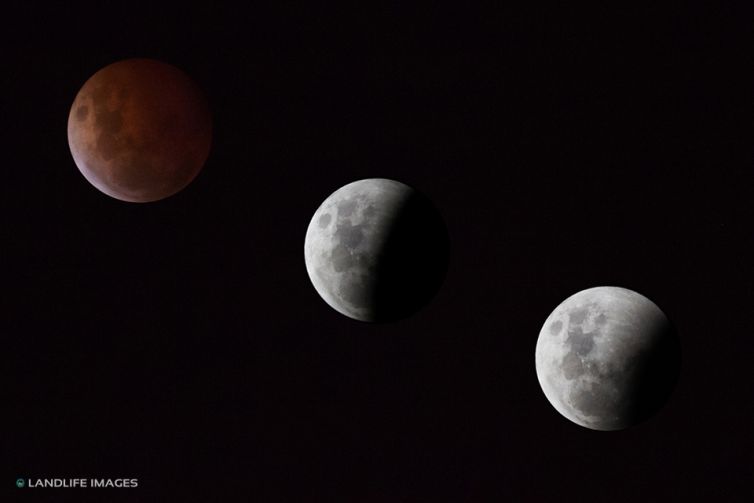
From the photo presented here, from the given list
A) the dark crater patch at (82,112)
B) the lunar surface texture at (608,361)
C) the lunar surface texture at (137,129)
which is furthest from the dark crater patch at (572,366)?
the dark crater patch at (82,112)

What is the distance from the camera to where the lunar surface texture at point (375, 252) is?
1468cm

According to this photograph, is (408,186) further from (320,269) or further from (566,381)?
(566,381)

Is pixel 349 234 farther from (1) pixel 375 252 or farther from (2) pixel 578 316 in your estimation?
(2) pixel 578 316

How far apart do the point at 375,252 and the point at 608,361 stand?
357 centimetres

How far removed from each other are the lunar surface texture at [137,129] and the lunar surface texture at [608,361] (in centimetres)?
611

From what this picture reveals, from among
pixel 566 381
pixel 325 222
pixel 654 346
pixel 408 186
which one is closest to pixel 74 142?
pixel 325 222

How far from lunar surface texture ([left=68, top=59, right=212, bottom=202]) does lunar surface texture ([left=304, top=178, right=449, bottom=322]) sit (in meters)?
2.32

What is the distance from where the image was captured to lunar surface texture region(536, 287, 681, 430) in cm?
1433

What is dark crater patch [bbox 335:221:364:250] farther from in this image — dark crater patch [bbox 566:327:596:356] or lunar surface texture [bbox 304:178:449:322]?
dark crater patch [bbox 566:327:596:356]

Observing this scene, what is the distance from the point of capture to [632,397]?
47.3ft

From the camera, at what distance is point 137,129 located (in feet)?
49.5

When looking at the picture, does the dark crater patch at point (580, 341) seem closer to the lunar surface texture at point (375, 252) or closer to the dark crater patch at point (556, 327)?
the dark crater patch at point (556, 327)

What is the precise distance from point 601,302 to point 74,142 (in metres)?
8.18

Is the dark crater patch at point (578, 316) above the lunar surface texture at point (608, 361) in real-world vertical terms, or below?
above
